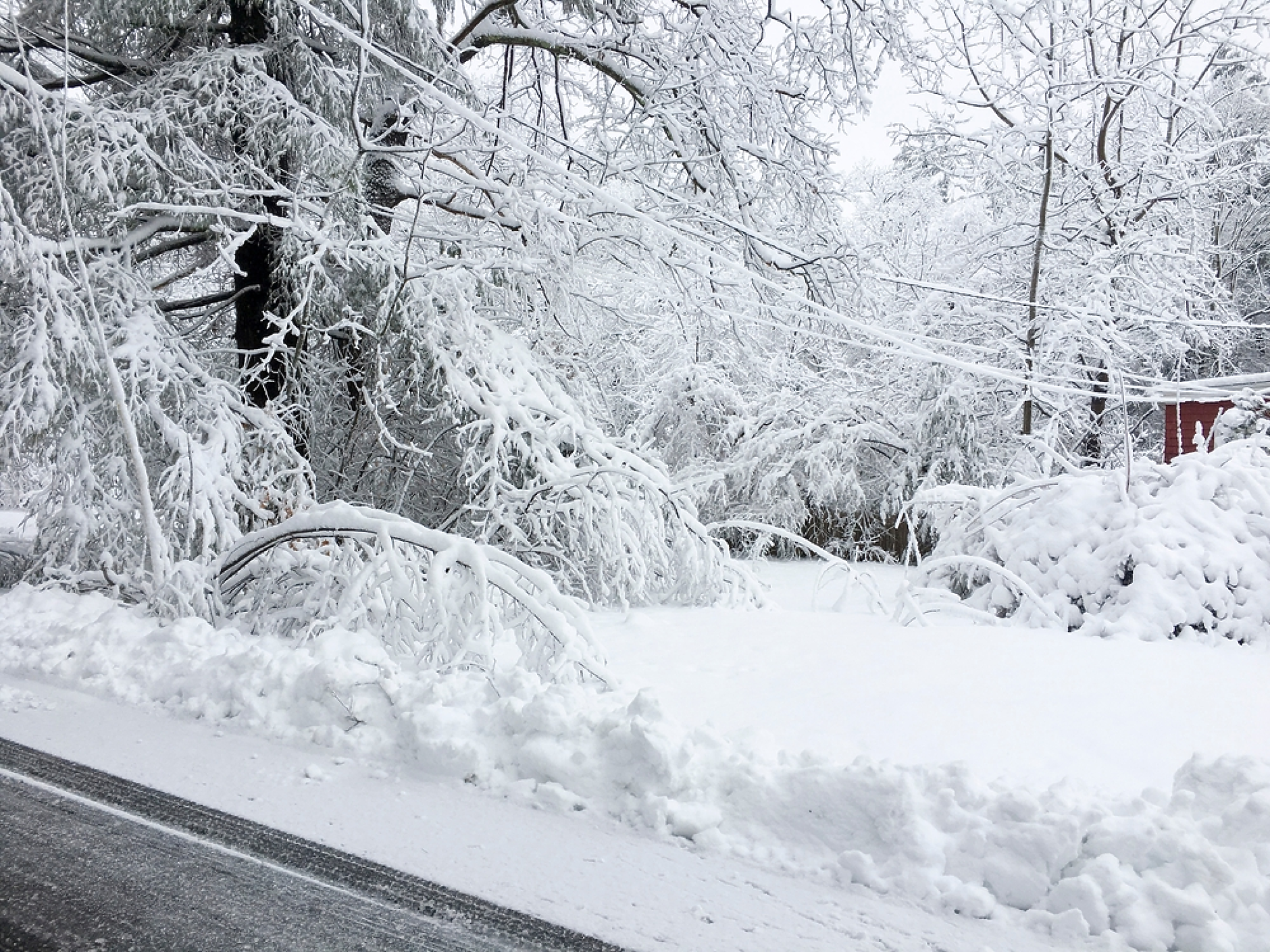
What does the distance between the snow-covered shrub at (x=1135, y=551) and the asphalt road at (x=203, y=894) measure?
14.5 feet

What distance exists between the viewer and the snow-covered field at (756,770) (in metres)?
2.36

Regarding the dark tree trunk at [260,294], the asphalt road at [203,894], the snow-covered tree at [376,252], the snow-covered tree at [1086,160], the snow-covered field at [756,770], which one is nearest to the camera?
the asphalt road at [203,894]

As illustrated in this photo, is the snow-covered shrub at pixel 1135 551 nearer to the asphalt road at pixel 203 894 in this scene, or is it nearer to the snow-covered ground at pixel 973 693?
the snow-covered ground at pixel 973 693

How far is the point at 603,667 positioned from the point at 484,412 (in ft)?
10.7

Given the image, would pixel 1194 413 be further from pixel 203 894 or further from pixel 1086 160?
pixel 203 894

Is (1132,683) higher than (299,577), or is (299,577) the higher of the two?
(299,577)

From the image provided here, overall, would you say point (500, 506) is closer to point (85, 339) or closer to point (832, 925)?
point (85, 339)

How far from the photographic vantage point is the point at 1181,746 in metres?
3.44

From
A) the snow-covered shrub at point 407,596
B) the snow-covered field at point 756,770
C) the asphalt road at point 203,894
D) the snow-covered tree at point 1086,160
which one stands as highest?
the snow-covered tree at point 1086,160

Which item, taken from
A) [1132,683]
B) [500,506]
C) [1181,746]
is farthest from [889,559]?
[1181,746]

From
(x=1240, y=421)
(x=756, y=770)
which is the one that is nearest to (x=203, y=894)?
(x=756, y=770)

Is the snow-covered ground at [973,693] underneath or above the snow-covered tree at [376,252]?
underneath

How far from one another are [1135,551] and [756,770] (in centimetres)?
385

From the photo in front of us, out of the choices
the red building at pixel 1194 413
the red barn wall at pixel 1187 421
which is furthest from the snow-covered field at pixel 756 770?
the red barn wall at pixel 1187 421
